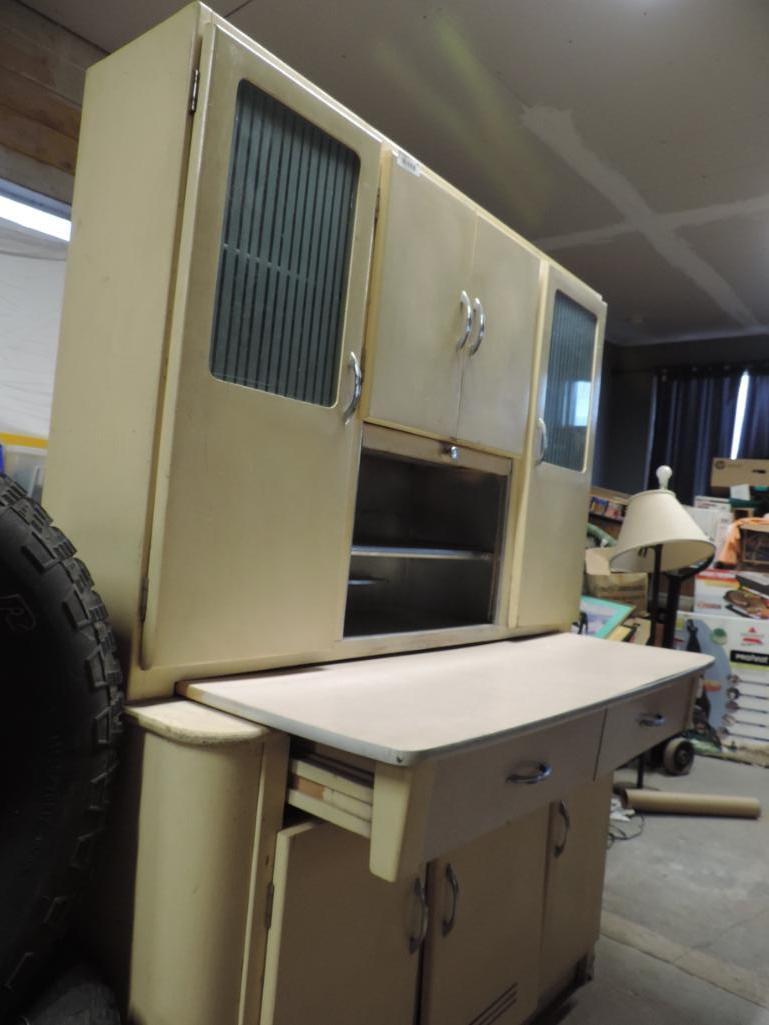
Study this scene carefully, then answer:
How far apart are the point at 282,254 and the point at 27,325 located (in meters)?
1.99

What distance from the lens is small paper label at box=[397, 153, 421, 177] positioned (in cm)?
142

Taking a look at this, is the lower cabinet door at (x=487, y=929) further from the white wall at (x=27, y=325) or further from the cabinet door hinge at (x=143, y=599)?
the white wall at (x=27, y=325)

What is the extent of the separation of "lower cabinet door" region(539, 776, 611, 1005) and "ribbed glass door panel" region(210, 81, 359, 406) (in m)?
1.15

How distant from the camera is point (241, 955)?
1.00 meters

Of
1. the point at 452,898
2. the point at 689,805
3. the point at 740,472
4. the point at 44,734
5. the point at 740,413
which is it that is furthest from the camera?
the point at 740,413

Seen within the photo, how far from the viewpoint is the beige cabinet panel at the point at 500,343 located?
165cm

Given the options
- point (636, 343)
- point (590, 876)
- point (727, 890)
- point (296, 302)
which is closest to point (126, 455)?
point (296, 302)

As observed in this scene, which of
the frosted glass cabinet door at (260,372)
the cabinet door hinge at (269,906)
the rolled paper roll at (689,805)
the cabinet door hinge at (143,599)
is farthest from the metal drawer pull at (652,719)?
the rolled paper roll at (689,805)

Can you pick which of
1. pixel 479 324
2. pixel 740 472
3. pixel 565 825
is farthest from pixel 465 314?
pixel 740 472

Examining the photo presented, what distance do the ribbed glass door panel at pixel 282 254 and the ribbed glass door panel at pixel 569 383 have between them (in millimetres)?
830

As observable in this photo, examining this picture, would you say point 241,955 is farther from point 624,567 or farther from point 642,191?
point 642,191

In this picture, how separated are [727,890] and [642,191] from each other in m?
3.03

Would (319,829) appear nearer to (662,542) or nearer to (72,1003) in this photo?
(72,1003)

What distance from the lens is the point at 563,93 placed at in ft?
8.90
